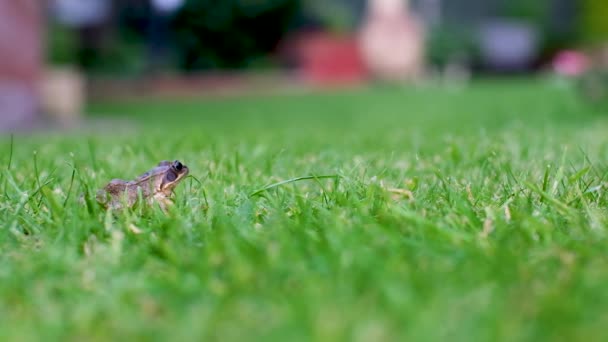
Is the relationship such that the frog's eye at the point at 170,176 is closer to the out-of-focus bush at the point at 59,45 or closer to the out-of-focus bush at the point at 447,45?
the out-of-focus bush at the point at 59,45

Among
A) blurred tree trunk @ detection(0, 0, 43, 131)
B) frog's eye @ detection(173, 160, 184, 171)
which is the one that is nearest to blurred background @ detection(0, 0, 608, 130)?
blurred tree trunk @ detection(0, 0, 43, 131)

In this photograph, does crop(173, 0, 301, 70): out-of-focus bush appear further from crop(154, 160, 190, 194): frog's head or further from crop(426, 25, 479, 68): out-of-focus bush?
crop(154, 160, 190, 194): frog's head

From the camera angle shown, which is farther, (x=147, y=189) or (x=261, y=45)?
(x=261, y=45)

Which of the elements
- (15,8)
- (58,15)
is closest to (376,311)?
(15,8)

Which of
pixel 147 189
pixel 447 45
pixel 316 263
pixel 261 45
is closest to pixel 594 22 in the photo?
pixel 447 45

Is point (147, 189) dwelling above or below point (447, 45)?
above

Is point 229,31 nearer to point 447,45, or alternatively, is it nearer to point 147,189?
point 447,45

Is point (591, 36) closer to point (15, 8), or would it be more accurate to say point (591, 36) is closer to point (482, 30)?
point (482, 30)
